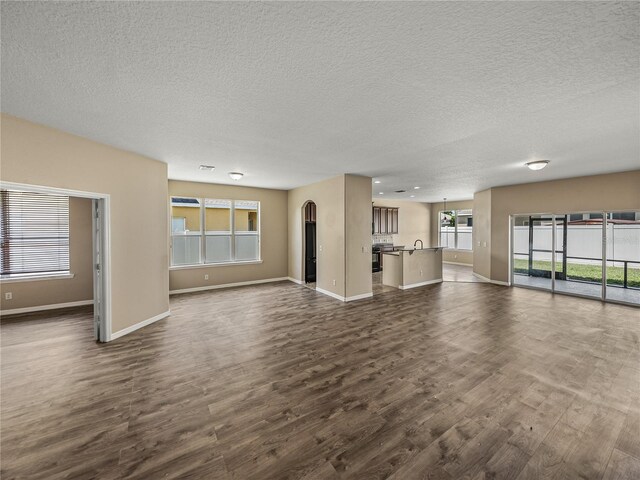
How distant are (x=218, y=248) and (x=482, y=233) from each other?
309 inches

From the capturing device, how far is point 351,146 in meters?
3.72

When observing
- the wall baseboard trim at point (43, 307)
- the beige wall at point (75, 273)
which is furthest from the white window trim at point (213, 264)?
the wall baseboard trim at point (43, 307)

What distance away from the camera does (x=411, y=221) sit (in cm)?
1157

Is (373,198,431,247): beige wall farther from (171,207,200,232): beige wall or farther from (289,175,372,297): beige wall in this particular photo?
(171,207,200,232): beige wall

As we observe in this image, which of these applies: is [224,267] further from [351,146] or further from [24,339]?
[351,146]

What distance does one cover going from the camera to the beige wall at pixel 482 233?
302 inches

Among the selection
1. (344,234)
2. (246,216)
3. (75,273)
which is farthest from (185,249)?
(344,234)

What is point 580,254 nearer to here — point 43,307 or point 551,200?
point 551,200

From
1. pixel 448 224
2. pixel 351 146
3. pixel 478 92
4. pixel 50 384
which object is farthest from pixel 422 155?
pixel 448 224

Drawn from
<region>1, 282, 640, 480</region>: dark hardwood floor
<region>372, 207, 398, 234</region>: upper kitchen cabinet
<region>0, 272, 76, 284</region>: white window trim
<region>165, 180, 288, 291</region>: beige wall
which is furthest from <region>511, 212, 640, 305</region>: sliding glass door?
<region>0, 272, 76, 284</region>: white window trim

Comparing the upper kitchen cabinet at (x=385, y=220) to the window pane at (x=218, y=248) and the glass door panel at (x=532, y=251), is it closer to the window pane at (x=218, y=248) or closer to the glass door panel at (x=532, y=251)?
the glass door panel at (x=532, y=251)

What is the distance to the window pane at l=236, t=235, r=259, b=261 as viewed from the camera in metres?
7.34

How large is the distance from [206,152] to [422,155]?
11.3 ft

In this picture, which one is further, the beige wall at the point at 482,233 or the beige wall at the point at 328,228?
the beige wall at the point at 482,233
